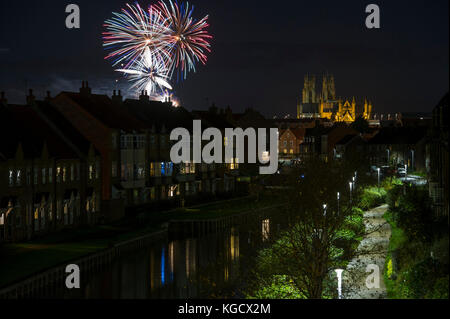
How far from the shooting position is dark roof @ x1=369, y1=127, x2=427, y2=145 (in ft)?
358

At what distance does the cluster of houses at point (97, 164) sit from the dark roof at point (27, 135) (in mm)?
98

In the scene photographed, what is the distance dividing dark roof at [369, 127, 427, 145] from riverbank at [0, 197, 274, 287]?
48.0m

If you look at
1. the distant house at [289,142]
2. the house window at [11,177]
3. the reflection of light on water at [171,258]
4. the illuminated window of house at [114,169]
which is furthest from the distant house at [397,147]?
the house window at [11,177]

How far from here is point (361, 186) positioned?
7631 cm

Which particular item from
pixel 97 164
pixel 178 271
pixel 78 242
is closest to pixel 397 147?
pixel 97 164

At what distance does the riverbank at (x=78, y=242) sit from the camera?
36.3m

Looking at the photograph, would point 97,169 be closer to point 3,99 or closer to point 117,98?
point 3,99

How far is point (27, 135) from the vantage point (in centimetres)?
4947

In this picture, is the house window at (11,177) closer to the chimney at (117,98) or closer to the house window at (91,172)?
the house window at (91,172)

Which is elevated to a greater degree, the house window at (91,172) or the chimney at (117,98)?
the chimney at (117,98)

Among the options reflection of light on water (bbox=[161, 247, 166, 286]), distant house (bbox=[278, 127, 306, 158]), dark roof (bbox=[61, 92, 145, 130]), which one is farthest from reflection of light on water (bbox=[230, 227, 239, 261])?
distant house (bbox=[278, 127, 306, 158])

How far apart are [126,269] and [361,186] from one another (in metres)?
39.5
